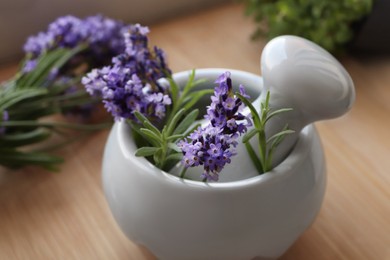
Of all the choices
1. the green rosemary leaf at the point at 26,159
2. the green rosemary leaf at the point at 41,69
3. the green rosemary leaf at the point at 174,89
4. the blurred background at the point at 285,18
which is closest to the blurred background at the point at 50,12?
the blurred background at the point at 285,18

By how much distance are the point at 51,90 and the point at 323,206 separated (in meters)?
0.35

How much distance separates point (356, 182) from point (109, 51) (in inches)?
13.8

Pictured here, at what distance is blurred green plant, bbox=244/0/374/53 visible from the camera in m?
0.76

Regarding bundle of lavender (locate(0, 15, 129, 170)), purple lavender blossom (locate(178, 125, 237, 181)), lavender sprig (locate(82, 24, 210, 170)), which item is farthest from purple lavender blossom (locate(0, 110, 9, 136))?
purple lavender blossom (locate(178, 125, 237, 181))

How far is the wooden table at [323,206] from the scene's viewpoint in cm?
61

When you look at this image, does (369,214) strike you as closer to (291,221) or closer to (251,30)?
(291,221)

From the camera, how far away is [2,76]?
0.82 meters

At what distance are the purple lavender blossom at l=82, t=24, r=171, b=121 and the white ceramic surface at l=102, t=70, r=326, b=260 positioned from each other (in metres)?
0.03

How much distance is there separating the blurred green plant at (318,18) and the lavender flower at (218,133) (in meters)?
0.34

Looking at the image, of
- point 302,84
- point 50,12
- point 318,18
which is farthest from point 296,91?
point 50,12

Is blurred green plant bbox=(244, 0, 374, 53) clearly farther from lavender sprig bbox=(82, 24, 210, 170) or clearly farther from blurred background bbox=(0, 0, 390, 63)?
lavender sprig bbox=(82, 24, 210, 170)

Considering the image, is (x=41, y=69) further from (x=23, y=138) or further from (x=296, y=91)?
(x=296, y=91)

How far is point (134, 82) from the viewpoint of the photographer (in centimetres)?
53

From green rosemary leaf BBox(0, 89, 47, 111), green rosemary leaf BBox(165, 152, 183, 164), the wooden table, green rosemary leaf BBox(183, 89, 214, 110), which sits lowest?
the wooden table
